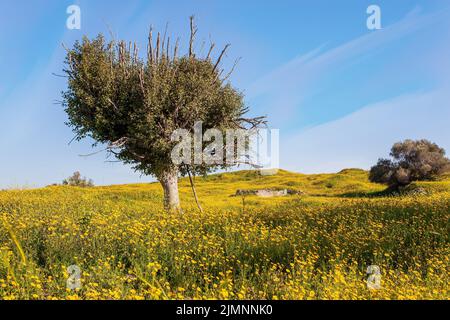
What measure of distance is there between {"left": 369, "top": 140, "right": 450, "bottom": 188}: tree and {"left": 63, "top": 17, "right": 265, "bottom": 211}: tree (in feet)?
108

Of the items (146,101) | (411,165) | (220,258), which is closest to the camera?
(220,258)

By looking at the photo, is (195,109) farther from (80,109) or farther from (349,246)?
(349,246)

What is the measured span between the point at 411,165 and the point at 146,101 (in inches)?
1618

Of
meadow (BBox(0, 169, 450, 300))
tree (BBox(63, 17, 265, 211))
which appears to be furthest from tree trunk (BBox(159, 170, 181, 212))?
meadow (BBox(0, 169, 450, 300))

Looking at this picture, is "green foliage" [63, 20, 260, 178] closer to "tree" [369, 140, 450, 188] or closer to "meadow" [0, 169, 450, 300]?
"meadow" [0, 169, 450, 300]

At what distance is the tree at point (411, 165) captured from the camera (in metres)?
52.2

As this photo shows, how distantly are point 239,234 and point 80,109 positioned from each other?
15.0 metres

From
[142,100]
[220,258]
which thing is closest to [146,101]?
[142,100]

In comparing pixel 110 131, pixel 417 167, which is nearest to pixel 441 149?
pixel 417 167

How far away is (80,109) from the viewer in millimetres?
24719

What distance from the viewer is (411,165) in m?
52.7

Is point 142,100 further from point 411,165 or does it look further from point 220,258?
point 411,165

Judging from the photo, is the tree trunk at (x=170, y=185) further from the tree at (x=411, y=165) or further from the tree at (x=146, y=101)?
the tree at (x=411, y=165)
